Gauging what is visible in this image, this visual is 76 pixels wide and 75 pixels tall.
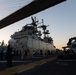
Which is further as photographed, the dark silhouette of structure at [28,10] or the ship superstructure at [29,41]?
the ship superstructure at [29,41]

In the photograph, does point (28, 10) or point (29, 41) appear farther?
point (29, 41)

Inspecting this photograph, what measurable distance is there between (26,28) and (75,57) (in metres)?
60.7

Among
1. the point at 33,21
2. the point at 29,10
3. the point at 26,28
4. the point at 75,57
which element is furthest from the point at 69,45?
the point at 33,21

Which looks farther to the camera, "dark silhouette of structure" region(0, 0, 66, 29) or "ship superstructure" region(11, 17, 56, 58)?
"ship superstructure" region(11, 17, 56, 58)

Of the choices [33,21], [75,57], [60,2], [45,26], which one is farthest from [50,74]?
[45,26]

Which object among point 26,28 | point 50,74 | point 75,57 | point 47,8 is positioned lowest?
point 50,74

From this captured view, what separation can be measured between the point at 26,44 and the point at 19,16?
107ft

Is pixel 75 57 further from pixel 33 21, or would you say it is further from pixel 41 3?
pixel 33 21

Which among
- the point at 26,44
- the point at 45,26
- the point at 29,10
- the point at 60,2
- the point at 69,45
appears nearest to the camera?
the point at 60,2

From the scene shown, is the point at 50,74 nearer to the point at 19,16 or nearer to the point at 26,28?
the point at 19,16

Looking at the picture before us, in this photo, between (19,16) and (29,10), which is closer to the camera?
(29,10)

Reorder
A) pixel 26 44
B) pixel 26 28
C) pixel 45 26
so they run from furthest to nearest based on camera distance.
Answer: pixel 45 26
pixel 26 28
pixel 26 44

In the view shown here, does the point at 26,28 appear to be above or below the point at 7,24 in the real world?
above

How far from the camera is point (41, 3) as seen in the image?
69.4 feet
